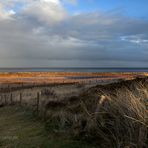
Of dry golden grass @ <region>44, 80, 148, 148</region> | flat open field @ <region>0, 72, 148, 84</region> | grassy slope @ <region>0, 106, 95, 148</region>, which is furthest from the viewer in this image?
flat open field @ <region>0, 72, 148, 84</region>

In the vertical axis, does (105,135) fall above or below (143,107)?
below

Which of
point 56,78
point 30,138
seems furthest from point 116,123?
point 56,78

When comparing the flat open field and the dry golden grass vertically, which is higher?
the dry golden grass

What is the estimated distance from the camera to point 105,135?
7.90 meters

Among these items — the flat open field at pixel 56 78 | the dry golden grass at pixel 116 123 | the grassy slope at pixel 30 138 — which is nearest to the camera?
the dry golden grass at pixel 116 123

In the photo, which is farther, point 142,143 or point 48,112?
point 48,112

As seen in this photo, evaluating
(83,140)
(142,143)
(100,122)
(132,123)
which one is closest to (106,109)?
(100,122)

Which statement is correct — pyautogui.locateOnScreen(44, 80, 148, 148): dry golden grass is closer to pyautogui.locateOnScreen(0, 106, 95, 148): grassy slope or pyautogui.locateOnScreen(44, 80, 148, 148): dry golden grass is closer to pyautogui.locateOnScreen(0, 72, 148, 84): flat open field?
pyautogui.locateOnScreen(0, 106, 95, 148): grassy slope

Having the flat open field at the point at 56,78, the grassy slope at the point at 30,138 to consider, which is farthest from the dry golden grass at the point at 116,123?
the flat open field at the point at 56,78

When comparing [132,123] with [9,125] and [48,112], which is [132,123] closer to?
[48,112]

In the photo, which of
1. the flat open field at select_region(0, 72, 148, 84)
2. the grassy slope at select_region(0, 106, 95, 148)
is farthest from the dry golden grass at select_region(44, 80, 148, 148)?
the flat open field at select_region(0, 72, 148, 84)

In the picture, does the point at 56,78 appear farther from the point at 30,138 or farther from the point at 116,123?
the point at 116,123

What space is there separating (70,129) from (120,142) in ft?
9.62

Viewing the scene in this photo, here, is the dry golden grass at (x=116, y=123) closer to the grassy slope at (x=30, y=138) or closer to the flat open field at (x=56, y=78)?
the grassy slope at (x=30, y=138)
